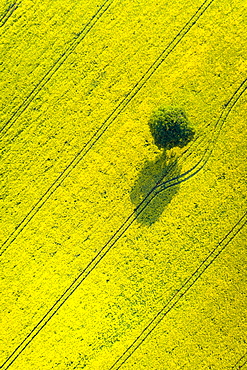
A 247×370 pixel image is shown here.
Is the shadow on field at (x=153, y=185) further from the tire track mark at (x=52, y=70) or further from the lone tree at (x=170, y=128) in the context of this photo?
the tire track mark at (x=52, y=70)

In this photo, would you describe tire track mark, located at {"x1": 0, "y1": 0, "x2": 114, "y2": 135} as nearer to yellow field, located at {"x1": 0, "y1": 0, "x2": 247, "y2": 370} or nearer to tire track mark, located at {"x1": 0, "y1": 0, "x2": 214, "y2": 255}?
yellow field, located at {"x1": 0, "y1": 0, "x2": 247, "y2": 370}

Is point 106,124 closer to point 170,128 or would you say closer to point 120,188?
point 120,188

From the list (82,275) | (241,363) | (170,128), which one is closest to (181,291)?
(241,363)

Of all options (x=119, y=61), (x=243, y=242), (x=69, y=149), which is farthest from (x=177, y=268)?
(x=119, y=61)

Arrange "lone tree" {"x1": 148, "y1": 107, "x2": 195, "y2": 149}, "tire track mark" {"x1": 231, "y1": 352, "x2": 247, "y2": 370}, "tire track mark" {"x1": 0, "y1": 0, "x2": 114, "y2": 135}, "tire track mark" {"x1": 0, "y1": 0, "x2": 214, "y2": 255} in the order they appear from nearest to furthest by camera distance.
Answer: "lone tree" {"x1": 148, "y1": 107, "x2": 195, "y2": 149} < "tire track mark" {"x1": 231, "y1": 352, "x2": 247, "y2": 370} < "tire track mark" {"x1": 0, "y1": 0, "x2": 214, "y2": 255} < "tire track mark" {"x1": 0, "y1": 0, "x2": 114, "y2": 135}

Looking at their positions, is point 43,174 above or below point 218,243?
below

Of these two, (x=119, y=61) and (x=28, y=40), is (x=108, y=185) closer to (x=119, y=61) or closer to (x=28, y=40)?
(x=119, y=61)

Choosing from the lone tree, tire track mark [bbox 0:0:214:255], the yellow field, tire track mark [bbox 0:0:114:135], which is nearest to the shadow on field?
the yellow field
